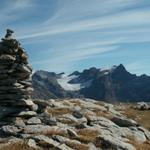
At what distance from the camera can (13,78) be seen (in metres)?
44.9

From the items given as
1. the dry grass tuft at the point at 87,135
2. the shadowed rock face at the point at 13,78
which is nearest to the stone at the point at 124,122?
the dry grass tuft at the point at 87,135

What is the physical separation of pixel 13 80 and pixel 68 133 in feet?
32.1

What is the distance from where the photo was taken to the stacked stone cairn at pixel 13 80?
144ft

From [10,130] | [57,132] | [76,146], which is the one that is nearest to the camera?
[76,146]

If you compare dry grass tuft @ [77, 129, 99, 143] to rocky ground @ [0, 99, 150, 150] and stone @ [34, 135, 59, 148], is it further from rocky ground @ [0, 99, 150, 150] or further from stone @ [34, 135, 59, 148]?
stone @ [34, 135, 59, 148]

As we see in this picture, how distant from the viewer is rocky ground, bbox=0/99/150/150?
1351 inches

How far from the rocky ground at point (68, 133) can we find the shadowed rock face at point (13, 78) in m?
1.57

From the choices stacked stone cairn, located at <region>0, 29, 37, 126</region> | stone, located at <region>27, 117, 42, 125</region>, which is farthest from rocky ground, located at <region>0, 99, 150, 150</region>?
stacked stone cairn, located at <region>0, 29, 37, 126</region>

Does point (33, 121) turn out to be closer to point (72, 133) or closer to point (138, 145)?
point (72, 133)

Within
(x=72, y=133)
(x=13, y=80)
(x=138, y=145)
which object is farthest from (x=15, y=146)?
(x=13, y=80)

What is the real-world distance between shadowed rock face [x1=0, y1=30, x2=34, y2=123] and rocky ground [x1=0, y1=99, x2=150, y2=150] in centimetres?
157

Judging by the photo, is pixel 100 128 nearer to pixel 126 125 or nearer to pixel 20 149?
pixel 126 125

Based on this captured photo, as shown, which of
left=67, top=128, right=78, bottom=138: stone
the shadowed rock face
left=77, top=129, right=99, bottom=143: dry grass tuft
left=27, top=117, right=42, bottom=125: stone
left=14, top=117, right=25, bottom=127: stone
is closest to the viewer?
left=77, top=129, right=99, bottom=143: dry grass tuft

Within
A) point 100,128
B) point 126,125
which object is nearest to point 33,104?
point 100,128
